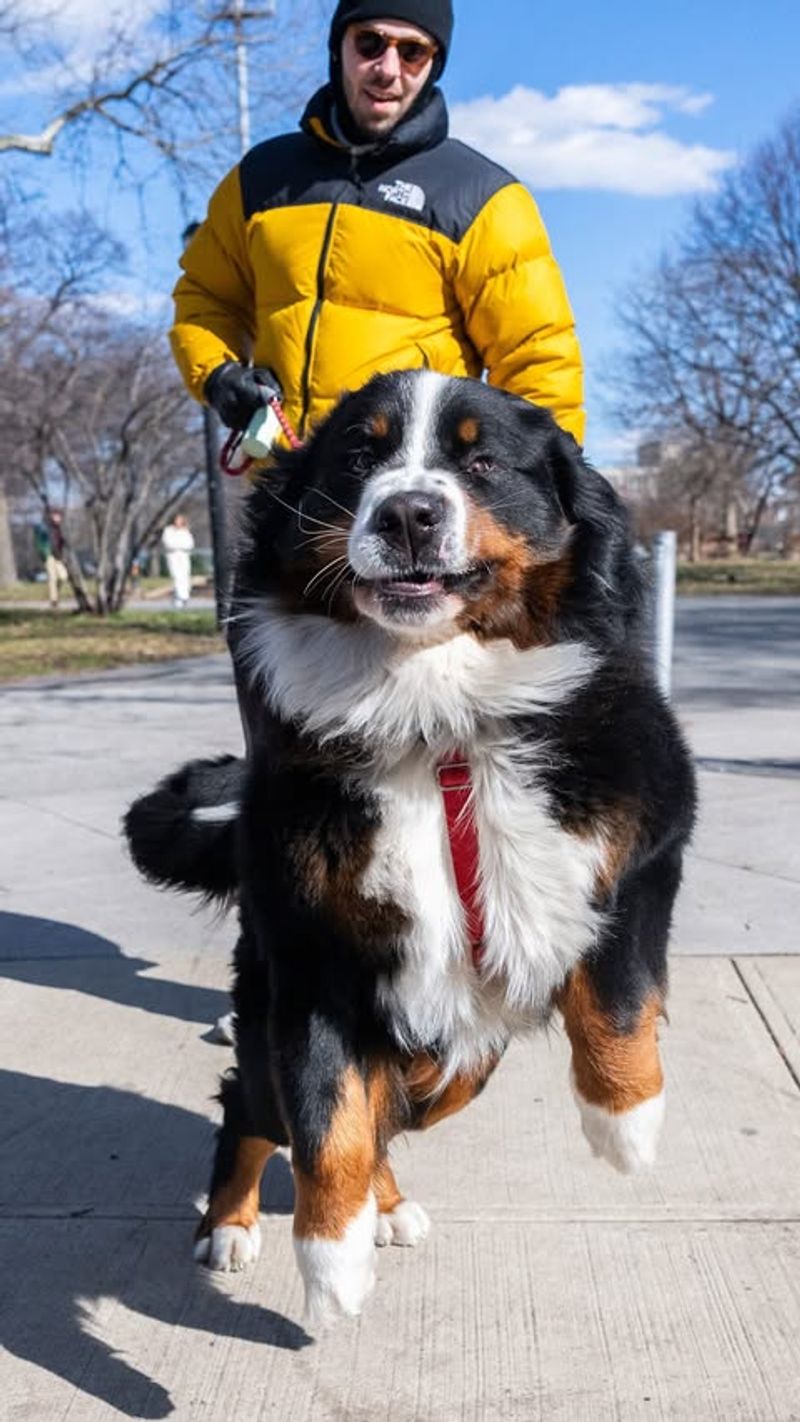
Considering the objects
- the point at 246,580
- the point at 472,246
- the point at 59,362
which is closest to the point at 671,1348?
the point at 246,580

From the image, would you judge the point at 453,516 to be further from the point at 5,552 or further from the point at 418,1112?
the point at 5,552

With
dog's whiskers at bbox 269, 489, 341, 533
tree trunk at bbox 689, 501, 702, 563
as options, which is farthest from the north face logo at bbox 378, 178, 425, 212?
tree trunk at bbox 689, 501, 702, 563

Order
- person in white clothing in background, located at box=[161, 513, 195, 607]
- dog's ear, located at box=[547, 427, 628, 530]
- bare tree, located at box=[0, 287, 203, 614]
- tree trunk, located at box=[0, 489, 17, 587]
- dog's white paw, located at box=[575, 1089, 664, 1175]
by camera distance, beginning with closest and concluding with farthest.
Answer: dog's white paw, located at box=[575, 1089, 664, 1175], dog's ear, located at box=[547, 427, 628, 530], bare tree, located at box=[0, 287, 203, 614], person in white clothing in background, located at box=[161, 513, 195, 607], tree trunk, located at box=[0, 489, 17, 587]

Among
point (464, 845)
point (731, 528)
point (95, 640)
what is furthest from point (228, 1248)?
point (731, 528)

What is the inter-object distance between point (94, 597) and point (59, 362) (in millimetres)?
4112

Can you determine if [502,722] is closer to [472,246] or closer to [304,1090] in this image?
[304,1090]

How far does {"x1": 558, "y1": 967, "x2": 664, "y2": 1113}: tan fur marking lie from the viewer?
2496mm

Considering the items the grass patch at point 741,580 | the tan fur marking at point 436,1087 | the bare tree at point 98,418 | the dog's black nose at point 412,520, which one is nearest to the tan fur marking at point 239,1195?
the tan fur marking at point 436,1087

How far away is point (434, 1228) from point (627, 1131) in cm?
66

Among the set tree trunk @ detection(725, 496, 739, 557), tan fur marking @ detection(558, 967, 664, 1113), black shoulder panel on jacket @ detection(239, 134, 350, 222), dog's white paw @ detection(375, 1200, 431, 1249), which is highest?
black shoulder panel on jacket @ detection(239, 134, 350, 222)

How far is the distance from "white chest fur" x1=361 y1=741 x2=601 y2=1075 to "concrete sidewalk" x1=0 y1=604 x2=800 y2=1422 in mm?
596

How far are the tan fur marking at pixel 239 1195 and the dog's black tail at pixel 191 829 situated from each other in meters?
0.71

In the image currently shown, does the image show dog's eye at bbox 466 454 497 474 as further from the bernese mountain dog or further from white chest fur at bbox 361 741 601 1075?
white chest fur at bbox 361 741 601 1075

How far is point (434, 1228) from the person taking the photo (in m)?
2.99
